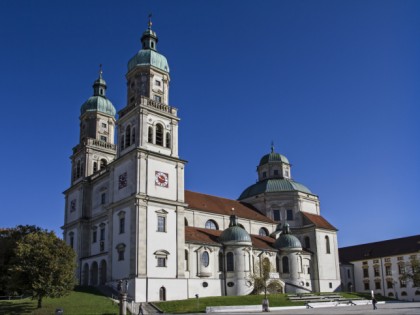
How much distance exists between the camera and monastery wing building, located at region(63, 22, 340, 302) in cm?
5006

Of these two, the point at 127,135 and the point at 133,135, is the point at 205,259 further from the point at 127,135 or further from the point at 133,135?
the point at 127,135

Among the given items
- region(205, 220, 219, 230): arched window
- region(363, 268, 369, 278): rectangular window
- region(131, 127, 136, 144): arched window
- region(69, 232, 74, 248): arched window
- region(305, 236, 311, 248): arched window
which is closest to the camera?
region(131, 127, 136, 144): arched window

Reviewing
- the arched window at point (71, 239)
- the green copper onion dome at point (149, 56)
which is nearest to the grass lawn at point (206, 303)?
the arched window at point (71, 239)

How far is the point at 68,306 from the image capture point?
137 ft

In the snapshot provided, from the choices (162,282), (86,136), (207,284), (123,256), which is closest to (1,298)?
(123,256)

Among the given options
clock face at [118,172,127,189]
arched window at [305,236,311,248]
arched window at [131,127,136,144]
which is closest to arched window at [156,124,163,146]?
arched window at [131,127,136,144]

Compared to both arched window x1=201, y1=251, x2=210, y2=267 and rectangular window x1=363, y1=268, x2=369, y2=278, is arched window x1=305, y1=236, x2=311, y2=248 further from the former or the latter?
rectangular window x1=363, y1=268, x2=369, y2=278

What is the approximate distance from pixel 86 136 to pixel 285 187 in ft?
108

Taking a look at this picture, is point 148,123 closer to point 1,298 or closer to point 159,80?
point 159,80

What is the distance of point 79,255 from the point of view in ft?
197

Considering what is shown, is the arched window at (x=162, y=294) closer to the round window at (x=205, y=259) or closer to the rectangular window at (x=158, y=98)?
the round window at (x=205, y=259)

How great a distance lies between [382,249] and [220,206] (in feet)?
128

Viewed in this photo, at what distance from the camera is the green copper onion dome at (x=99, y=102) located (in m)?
67.1

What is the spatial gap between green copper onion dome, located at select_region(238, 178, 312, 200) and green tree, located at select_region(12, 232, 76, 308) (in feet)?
135
